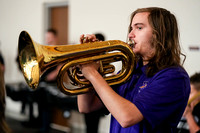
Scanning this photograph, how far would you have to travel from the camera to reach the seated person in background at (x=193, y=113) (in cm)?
168

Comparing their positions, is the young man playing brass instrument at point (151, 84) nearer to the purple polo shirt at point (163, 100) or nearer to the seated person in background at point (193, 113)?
the purple polo shirt at point (163, 100)

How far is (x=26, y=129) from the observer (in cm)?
373

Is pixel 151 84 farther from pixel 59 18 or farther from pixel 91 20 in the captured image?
pixel 59 18

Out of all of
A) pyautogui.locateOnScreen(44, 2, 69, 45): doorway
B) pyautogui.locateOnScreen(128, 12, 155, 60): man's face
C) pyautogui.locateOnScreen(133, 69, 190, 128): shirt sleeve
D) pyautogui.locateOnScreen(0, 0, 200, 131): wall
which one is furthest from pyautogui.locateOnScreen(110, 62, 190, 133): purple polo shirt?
pyautogui.locateOnScreen(44, 2, 69, 45): doorway

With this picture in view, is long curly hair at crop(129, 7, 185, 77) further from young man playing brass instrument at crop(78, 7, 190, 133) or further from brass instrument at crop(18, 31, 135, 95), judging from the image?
brass instrument at crop(18, 31, 135, 95)

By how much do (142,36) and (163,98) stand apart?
1.09 feet

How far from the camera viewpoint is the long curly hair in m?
0.99

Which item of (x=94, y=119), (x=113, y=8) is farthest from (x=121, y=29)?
(x=94, y=119)

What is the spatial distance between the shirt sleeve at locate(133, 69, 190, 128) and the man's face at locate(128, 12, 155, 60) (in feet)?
0.59

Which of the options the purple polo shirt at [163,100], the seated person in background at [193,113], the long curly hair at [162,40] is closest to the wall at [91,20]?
the seated person in background at [193,113]

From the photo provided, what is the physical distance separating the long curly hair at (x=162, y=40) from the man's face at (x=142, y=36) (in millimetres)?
21

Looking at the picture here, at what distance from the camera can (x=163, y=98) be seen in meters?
0.88

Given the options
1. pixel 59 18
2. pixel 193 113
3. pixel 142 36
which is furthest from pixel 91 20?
pixel 142 36

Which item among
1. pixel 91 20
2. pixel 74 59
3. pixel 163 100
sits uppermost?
pixel 91 20
